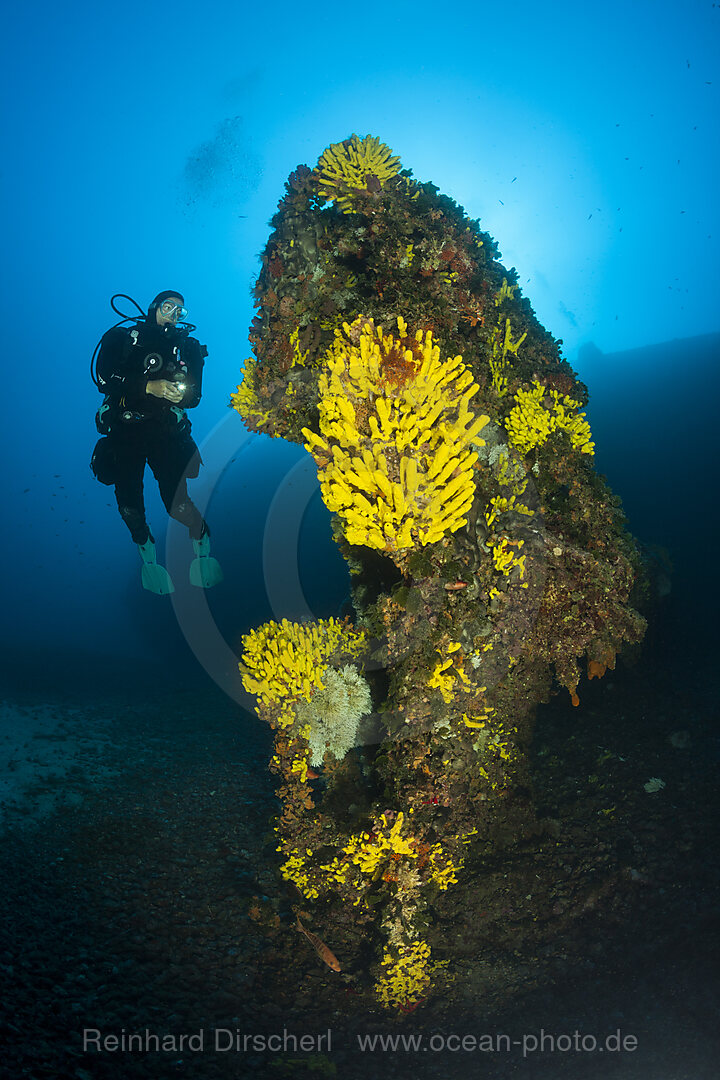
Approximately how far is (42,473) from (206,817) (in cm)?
15250

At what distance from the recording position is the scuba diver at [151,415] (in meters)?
5.02

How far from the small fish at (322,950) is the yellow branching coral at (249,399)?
14.2 ft

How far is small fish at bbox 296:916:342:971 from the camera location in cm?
376

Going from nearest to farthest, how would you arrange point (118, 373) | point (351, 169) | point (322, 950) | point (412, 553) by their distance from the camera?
point (412, 553) → point (322, 950) → point (351, 169) → point (118, 373)

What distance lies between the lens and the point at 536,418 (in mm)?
4000

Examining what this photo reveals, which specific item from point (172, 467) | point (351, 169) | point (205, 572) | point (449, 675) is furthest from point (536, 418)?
point (172, 467)

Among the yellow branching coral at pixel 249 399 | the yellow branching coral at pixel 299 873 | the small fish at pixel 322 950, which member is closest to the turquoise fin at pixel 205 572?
the yellow branching coral at pixel 249 399

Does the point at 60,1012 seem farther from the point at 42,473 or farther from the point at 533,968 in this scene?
the point at 42,473

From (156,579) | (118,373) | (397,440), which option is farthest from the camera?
(118,373)

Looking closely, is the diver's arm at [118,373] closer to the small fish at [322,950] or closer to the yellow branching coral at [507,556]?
the yellow branching coral at [507,556]

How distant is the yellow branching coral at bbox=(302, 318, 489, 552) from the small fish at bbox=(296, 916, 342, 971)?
10.7ft

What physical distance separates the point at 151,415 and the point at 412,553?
3477 mm

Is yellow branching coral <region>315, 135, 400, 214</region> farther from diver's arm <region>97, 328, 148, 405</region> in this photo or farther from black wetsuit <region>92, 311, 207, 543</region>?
diver's arm <region>97, 328, 148, 405</region>

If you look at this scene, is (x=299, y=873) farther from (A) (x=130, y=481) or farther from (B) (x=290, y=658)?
(A) (x=130, y=481)
